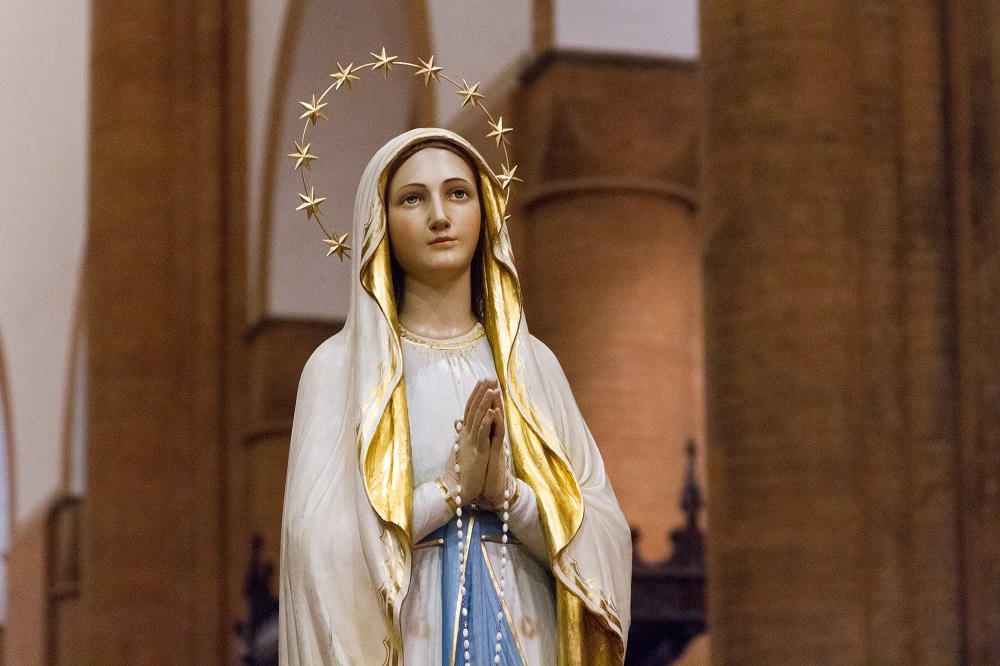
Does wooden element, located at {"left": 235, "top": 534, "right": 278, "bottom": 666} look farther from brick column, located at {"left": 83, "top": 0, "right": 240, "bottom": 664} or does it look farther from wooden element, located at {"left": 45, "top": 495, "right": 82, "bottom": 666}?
wooden element, located at {"left": 45, "top": 495, "right": 82, "bottom": 666}

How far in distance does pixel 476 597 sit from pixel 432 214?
2.35 ft

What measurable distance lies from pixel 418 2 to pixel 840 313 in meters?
4.67

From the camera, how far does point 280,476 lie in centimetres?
1313

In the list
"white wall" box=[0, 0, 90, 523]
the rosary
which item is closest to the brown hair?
the rosary

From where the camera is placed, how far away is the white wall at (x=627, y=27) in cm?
945

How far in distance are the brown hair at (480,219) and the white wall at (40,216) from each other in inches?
531

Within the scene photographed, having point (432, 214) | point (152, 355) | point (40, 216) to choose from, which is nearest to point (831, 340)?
point (432, 214)

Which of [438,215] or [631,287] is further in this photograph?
[631,287]

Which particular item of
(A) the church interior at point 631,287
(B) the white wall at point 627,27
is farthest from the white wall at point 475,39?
(B) the white wall at point 627,27

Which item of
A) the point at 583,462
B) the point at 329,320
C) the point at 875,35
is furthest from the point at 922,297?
the point at 329,320

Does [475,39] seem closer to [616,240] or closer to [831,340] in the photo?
[616,240]

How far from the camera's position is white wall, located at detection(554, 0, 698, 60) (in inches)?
372

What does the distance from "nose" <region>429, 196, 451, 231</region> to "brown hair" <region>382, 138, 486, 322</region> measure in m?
0.09

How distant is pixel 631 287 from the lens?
977cm
